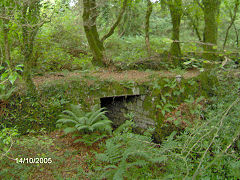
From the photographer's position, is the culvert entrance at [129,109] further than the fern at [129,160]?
Yes

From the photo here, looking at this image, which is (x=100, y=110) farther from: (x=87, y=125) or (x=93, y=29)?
(x=93, y=29)

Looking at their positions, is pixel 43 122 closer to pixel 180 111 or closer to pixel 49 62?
pixel 49 62

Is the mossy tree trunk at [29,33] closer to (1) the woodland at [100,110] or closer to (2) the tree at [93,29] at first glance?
(1) the woodland at [100,110]

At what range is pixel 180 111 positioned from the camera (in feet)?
20.4

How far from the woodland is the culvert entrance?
1.6 inches

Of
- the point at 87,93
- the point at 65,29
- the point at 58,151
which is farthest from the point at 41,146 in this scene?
the point at 65,29

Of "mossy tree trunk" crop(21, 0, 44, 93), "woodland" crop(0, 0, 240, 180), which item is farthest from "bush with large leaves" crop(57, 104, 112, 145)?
"mossy tree trunk" crop(21, 0, 44, 93)

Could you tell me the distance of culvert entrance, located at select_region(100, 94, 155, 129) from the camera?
666cm

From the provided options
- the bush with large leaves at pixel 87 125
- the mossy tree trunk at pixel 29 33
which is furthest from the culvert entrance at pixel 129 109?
the mossy tree trunk at pixel 29 33

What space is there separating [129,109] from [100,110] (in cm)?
159

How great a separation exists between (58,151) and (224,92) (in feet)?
18.4

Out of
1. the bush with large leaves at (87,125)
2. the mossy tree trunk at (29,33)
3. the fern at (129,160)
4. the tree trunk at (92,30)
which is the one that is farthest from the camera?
the tree trunk at (92,30)

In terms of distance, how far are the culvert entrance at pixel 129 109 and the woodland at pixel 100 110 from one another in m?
0.04

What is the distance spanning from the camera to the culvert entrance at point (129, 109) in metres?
6.66
